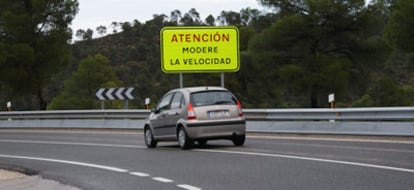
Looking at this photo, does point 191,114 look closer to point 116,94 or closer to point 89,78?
point 116,94

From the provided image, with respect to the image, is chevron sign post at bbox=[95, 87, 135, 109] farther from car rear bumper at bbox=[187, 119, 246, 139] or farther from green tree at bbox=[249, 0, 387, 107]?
green tree at bbox=[249, 0, 387, 107]

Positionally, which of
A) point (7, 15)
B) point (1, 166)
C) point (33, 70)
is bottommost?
point (1, 166)

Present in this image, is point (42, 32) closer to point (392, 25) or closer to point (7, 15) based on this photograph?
point (7, 15)

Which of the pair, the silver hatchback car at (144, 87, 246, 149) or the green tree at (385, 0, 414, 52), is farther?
the green tree at (385, 0, 414, 52)

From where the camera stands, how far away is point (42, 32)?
1957 inches

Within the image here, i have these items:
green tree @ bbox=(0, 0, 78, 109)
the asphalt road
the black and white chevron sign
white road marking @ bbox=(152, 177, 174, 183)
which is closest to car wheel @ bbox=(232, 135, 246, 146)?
the asphalt road

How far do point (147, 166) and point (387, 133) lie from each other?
737 cm

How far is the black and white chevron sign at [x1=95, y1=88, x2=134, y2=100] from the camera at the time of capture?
3189cm

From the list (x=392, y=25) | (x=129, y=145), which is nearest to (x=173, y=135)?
(x=129, y=145)

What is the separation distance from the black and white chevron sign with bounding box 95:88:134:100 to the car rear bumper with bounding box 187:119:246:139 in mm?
14462

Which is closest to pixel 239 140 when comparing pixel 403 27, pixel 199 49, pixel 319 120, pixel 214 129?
pixel 214 129

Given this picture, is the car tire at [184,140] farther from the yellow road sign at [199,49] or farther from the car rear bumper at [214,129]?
the yellow road sign at [199,49]

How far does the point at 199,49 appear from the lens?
2912 centimetres

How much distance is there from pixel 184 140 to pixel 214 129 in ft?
2.46
